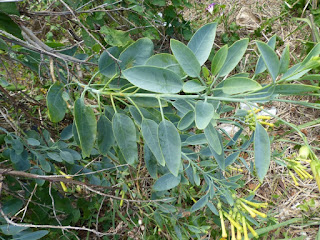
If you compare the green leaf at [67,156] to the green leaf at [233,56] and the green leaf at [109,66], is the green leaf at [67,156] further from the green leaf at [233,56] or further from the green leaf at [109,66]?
the green leaf at [233,56]

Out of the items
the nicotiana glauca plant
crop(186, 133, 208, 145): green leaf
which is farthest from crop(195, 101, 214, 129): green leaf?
crop(186, 133, 208, 145): green leaf

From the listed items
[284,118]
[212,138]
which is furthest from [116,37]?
[284,118]

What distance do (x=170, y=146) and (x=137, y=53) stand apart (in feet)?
0.87

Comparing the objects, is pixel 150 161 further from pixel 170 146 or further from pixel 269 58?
pixel 269 58

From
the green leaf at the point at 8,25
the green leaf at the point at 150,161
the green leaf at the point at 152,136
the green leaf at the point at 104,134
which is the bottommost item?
the green leaf at the point at 150,161

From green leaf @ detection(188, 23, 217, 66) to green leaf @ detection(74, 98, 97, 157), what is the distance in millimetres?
304

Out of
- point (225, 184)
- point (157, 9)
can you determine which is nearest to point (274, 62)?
point (225, 184)

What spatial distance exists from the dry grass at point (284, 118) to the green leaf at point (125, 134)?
749 millimetres

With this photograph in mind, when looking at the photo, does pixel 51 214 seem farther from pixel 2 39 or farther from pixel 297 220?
pixel 297 220

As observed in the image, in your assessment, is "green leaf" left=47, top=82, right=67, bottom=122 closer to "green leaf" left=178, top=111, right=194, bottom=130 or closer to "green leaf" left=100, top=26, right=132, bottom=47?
"green leaf" left=178, top=111, right=194, bottom=130

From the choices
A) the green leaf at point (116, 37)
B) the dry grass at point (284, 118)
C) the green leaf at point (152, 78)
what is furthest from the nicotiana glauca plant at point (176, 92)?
the dry grass at point (284, 118)

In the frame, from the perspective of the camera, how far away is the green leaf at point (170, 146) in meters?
0.72

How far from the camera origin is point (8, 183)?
1.17 meters

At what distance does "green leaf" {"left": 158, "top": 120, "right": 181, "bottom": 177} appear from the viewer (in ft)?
2.35
